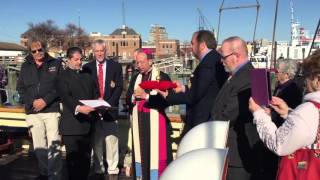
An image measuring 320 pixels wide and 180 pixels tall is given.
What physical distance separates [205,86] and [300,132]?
1.64 m

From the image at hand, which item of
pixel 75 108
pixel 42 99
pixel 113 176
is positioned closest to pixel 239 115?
pixel 75 108

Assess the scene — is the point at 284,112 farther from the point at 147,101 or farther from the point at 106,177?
the point at 106,177

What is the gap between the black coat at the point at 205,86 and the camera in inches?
152

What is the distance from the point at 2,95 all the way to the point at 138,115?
12.3ft

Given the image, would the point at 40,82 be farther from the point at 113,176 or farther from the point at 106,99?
the point at 113,176

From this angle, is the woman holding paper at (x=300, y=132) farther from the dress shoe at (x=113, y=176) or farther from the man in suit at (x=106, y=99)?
the dress shoe at (x=113, y=176)

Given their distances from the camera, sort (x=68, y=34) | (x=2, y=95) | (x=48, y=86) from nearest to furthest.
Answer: (x=48, y=86)
(x=2, y=95)
(x=68, y=34)

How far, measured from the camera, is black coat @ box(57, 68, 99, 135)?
16.2ft

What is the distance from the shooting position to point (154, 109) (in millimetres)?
4754

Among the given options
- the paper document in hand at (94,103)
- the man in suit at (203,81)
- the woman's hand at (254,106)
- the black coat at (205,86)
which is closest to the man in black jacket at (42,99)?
the paper document in hand at (94,103)

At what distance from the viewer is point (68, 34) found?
3401 inches

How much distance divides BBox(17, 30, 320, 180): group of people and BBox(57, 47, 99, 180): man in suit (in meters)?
0.01

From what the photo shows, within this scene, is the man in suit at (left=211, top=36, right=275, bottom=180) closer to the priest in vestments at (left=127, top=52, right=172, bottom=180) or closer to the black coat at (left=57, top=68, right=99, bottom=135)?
the priest in vestments at (left=127, top=52, right=172, bottom=180)

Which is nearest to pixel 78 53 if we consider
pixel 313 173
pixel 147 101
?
pixel 147 101
